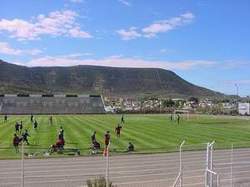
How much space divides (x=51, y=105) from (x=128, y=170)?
412 ft

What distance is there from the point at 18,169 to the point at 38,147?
12.0 metres

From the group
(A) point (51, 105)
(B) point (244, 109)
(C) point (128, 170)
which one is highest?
(A) point (51, 105)

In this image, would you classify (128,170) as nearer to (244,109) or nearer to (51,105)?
(244,109)

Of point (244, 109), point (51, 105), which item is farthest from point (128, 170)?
point (51, 105)

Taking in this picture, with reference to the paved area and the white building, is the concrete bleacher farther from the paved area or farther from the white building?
the paved area

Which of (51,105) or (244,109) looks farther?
(51,105)

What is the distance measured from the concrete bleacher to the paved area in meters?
110

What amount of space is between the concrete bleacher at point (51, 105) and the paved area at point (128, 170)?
110047 mm

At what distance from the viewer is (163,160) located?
3447 centimetres

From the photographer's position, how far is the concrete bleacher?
480 ft

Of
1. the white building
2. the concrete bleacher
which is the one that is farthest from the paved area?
the concrete bleacher

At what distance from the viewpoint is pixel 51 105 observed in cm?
15325

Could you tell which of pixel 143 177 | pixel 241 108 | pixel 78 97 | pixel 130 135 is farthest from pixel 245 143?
pixel 78 97

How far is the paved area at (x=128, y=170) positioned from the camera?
2534cm
